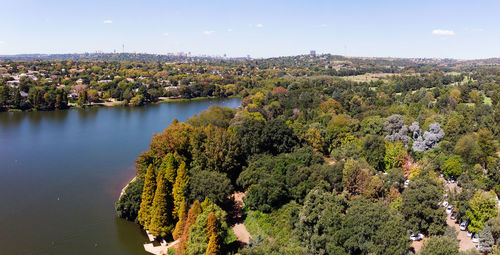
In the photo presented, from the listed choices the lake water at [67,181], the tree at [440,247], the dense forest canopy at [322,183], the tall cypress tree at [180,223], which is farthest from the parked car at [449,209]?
the lake water at [67,181]

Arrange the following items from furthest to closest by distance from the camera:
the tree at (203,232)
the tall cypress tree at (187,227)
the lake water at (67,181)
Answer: the lake water at (67,181) → the tall cypress tree at (187,227) → the tree at (203,232)

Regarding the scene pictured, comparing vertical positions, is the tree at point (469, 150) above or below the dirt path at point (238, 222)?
above

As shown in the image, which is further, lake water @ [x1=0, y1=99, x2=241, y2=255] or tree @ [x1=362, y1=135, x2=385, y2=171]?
tree @ [x1=362, y1=135, x2=385, y2=171]

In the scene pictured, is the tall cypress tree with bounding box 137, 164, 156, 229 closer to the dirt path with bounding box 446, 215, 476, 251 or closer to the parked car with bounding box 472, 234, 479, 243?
the dirt path with bounding box 446, 215, 476, 251

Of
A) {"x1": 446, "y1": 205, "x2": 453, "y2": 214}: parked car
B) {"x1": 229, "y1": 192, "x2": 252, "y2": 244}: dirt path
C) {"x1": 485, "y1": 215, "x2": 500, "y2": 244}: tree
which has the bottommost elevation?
{"x1": 229, "y1": 192, "x2": 252, "y2": 244}: dirt path

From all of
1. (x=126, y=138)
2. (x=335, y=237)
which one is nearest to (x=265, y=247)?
(x=335, y=237)

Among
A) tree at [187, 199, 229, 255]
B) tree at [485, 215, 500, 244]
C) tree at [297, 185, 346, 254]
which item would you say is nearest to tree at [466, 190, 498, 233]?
tree at [485, 215, 500, 244]

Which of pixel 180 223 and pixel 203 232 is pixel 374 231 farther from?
pixel 180 223

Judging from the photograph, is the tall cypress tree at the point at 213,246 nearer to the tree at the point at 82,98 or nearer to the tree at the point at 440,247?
the tree at the point at 440,247
